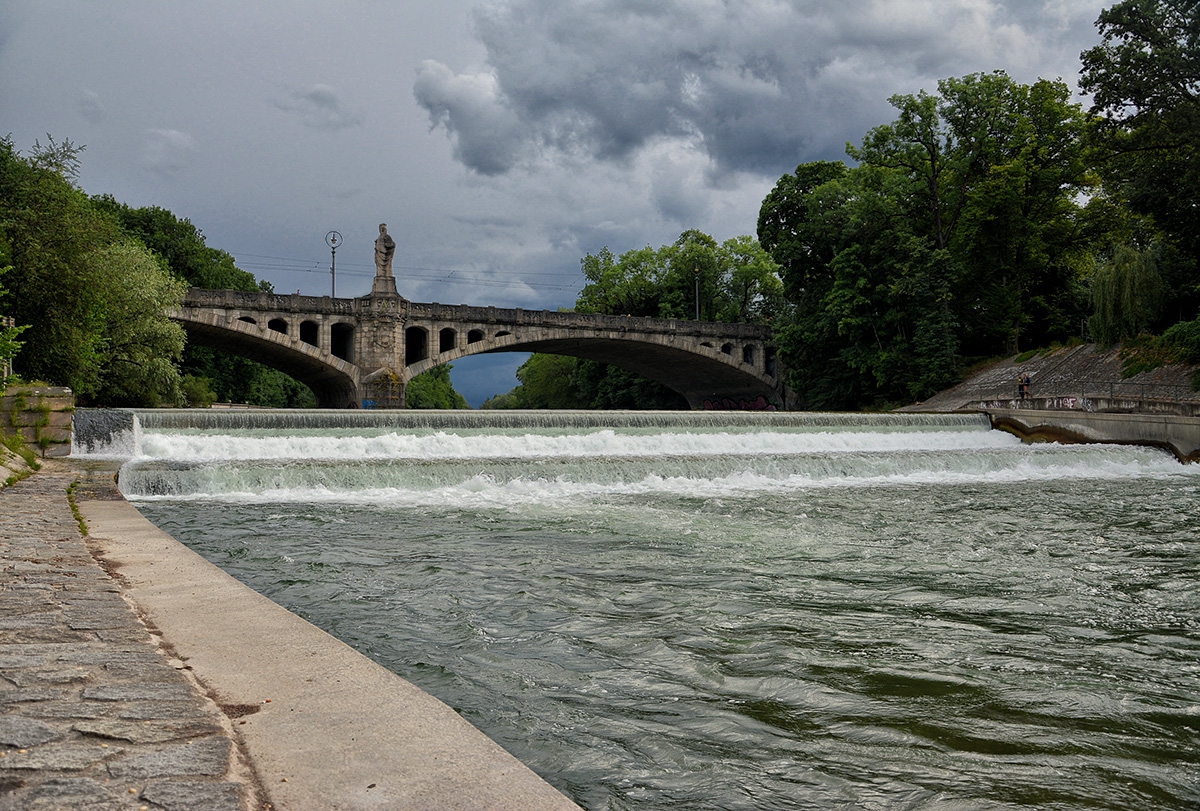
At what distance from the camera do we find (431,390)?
111m

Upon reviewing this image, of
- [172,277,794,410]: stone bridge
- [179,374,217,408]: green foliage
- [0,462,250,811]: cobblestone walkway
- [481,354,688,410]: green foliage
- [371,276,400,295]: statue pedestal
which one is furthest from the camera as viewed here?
[481,354,688,410]: green foliage

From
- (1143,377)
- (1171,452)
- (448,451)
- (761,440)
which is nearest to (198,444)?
(448,451)

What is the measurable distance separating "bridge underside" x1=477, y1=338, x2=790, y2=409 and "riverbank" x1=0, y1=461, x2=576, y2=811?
4364cm

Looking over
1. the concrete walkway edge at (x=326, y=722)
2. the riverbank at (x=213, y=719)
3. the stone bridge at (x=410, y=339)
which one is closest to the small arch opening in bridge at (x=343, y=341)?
the stone bridge at (x=410, y=339)

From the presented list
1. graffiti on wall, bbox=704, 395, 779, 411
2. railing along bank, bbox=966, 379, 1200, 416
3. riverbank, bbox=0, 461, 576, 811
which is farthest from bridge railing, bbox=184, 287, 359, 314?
riverbank, bbox=0, 461, 576, 811

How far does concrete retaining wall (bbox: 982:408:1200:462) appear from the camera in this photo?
66.4 feet

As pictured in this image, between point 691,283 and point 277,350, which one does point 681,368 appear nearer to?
point 691,283

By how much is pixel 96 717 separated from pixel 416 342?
49.1 metres

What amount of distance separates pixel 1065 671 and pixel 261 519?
824cm

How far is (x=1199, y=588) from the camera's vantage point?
6098 millimetres

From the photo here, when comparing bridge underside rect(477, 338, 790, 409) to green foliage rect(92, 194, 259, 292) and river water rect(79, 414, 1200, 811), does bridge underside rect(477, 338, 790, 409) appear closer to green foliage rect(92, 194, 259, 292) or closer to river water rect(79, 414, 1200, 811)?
green foliage rect(92, 194, 259, 292)

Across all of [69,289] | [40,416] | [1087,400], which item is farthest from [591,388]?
[40,416]

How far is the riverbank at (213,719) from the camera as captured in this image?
1.96 m

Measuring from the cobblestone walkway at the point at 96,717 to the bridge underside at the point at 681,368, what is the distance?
43.7 metres
